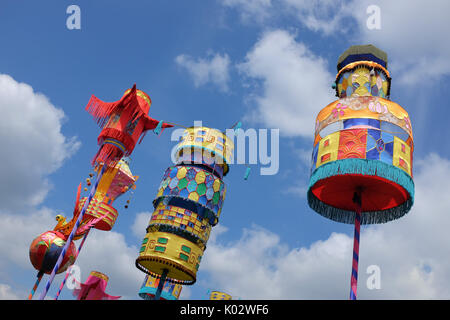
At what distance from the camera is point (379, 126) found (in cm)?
1269

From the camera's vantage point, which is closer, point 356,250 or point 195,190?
point 356,250

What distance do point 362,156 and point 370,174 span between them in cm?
63

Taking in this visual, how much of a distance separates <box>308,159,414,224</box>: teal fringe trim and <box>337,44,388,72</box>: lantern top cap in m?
5.03

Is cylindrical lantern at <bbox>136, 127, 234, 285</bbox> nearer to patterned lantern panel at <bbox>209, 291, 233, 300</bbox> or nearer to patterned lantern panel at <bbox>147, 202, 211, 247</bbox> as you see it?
patterned lantern panel at <bbox>147, 202, 211, 247</bbox>

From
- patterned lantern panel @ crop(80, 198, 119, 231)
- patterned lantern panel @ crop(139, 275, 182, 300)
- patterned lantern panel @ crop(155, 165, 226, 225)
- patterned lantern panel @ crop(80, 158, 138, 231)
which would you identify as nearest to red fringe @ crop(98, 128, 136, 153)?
patterned lantern panel @ crop(155, 165, 226, 225)

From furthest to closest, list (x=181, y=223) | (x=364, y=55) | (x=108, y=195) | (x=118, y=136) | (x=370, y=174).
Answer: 1. (x=108, y=195)
2. (x=181, y=223)
3. (x=118, y=136)
4. (x=364, y=55)
5. (x=370, y=174)

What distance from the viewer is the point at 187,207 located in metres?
20.1

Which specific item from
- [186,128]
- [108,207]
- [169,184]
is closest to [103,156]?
[169,184]

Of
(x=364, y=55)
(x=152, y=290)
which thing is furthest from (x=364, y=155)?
(x=152, y=290)

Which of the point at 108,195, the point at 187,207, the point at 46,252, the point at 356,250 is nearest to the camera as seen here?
the point at 356,250

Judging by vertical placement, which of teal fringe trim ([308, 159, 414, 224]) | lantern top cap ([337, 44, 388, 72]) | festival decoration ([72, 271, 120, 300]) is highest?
lantern top cap ([337, 44, 388, 72])

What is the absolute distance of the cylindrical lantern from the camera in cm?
1898

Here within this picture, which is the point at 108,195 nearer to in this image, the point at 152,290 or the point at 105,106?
the point at 152,290
